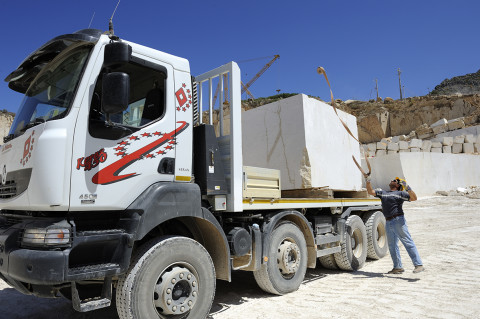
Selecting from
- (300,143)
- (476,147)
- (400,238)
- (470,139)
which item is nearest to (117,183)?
(300,143)

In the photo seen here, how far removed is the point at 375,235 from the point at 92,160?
6758 millimetres

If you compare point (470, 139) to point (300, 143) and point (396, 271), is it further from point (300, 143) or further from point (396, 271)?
point (300, 143)

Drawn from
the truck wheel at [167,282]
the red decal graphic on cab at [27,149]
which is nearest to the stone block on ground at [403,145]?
the truck wheel at [167,282]

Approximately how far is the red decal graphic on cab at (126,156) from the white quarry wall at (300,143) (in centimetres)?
285

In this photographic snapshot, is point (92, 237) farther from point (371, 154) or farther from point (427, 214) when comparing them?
point (371, 154)

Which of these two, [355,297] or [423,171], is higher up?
[423,171]

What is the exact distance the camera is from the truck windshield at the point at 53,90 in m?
3.31

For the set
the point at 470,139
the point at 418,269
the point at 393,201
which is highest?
the point at 470,139

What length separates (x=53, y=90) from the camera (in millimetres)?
3529

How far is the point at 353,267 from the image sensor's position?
23.5 ft

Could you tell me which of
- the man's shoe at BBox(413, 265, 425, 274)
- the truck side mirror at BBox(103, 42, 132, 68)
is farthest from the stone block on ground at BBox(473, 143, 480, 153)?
the truck side mirror at BBox(103, 42, 132, 68)

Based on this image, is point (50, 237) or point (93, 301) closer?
point (50, 237)

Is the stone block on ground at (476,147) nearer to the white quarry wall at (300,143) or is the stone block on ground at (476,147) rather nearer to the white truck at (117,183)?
the white quarry wall at (300,143)

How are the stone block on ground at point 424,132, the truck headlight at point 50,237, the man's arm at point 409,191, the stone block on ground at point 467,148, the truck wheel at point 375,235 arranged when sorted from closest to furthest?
1. the truck headlight at point 50,237
2. the man's arm at point 409,191
3. the truck wheel at point 375,235
4. the stone block on ground at point 467,148
5. the stone block on ground at point 424,132
